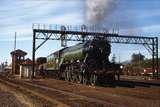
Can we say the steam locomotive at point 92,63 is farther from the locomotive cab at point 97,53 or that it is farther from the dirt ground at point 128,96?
the dirt ground at point 128,96

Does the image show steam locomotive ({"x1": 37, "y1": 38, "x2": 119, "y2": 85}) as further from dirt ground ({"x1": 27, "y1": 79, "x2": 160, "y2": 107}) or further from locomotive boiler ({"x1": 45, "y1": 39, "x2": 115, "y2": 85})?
dirt ground ({"x1": 27, "y1": 79, "x2": 160, "y2": 107})

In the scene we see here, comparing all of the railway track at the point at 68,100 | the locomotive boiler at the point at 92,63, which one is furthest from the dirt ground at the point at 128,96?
the locomotive boiler at the point at 92,63

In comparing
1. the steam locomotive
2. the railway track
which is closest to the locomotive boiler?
the steam locomotive

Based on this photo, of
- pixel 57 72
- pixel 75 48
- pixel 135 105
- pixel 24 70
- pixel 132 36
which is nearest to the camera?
pixel 135 105

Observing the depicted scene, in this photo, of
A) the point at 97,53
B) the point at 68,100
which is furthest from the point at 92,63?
the point at 68,100

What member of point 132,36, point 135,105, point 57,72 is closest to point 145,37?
point 132,36

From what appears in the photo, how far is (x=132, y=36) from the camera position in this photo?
67.1 m

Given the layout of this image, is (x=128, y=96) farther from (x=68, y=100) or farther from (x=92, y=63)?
(x=92, y=63)

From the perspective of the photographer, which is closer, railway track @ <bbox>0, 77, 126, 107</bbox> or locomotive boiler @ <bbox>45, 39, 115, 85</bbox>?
railway track @ <bbox>0, 77, 126, 107</bbox>

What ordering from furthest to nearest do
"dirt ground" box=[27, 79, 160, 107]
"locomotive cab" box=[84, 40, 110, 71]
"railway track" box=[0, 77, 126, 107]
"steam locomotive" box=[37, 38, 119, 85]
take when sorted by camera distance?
"locomotive cab" box=[84, 40, 110, 71] < "steam locomotive" box=[37, 38, 119, 85] < "dirt ground" box=[27, 79, 160, 107] < "railway track" box=[0, 77, 126, 107]

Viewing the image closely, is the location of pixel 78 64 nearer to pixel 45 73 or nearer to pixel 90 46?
pixel 90 46

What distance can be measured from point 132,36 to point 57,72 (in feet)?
75.5

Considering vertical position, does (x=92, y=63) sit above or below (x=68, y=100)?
above

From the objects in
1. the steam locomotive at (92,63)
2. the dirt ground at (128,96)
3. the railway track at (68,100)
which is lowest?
the railway track at (68,100)
